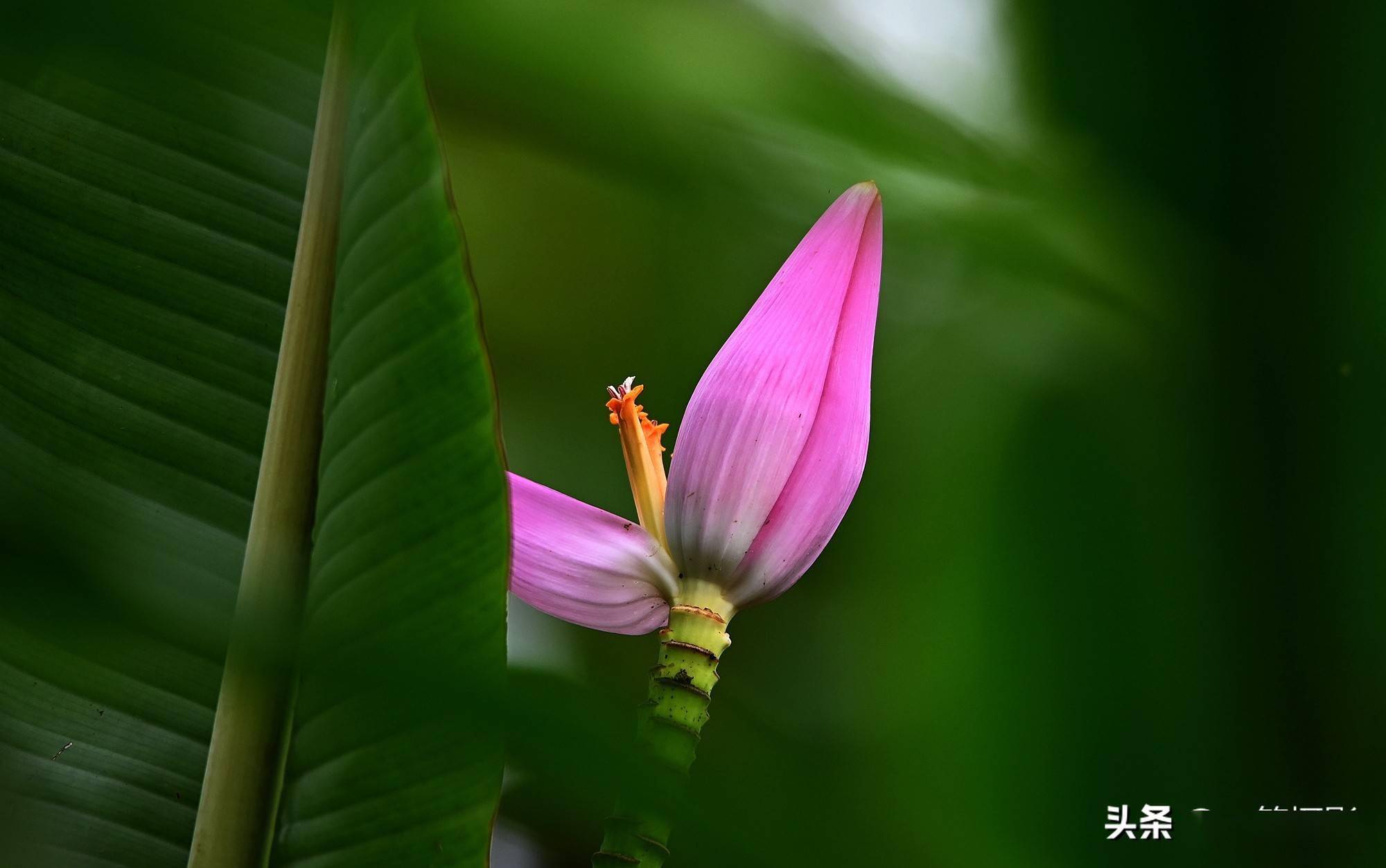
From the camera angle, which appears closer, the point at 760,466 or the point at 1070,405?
the point at 760,466

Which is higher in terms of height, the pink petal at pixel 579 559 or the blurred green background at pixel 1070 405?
the blurred green background at pixel 1070 405

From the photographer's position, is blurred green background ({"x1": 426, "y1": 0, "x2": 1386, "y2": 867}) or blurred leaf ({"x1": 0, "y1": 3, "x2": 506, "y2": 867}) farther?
blurred green background ({"x1": 426, "y1": 0, "x2": 1386, "y2": 867})

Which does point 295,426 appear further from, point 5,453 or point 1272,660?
point 1272,660

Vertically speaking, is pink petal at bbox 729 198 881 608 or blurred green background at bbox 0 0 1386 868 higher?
blurred green background at bbox 0 0 1386 868

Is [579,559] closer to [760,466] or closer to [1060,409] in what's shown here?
[760,466]

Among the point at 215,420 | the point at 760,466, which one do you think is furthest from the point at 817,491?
the point at 215,420

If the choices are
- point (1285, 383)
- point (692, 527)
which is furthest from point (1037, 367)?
point (692, 527)

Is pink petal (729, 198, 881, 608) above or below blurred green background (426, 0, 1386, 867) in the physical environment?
below
